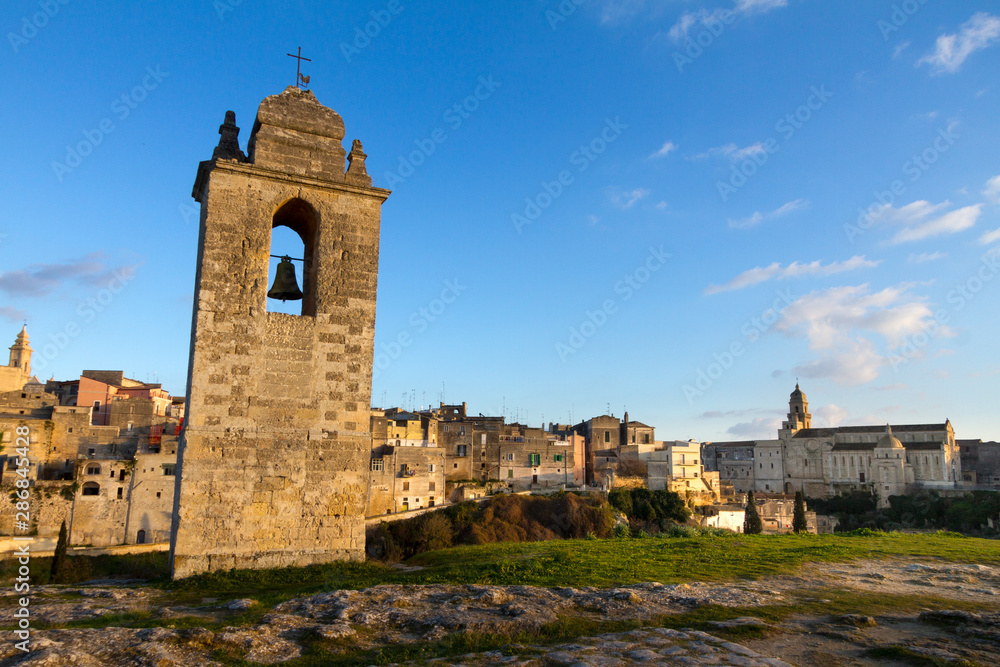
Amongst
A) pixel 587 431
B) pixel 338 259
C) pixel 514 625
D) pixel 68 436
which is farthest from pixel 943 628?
pixel 587 431

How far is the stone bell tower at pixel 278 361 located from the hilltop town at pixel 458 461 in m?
30.2

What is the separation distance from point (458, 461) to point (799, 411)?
6751 centimetres

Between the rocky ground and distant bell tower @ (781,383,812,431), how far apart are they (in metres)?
102

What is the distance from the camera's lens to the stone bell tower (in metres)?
11.4

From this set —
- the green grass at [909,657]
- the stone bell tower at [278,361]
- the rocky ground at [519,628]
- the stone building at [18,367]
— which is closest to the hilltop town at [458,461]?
the stone building at [18,367]

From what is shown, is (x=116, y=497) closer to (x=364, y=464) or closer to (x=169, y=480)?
(x=169, y=480)

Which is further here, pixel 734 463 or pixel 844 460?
pixel 734 463

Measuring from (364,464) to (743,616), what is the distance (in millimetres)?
7359

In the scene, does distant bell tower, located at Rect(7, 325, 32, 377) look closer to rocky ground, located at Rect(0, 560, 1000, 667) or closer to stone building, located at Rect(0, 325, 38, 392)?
stone building, located at Rect(0, 325, 38, 392)

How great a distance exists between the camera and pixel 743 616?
7535mm

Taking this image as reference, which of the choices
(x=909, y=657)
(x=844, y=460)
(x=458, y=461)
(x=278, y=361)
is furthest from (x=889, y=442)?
(x=909, y=657)

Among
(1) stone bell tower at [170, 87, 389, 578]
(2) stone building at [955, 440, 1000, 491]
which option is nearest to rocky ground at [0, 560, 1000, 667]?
Answer: (1) stone bell tower at [170, 87, 389, 578]

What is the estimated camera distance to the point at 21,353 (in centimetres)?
7331

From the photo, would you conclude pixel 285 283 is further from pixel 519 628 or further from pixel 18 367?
pixel 18 367
